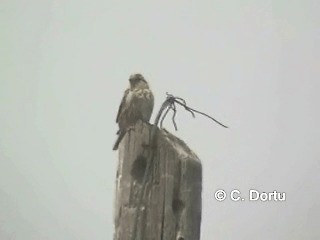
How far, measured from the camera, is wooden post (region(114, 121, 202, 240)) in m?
1.90

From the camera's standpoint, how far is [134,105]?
216 cm

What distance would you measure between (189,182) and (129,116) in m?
0.40

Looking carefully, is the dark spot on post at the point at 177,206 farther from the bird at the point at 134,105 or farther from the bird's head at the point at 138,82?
the bird's head at the point at 138,82

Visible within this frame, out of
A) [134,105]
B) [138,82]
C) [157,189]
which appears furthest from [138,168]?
[138,82]

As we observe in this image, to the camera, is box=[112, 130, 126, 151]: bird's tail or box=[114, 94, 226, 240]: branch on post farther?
box=[112, 130, 126, 151]: bird's tail

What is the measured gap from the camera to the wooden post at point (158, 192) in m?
1.90

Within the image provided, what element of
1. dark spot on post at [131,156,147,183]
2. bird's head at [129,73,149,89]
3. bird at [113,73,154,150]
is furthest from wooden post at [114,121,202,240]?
bird's head at [129,73,149,89]

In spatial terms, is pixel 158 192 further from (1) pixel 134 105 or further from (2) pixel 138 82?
(2) pixel 138 82

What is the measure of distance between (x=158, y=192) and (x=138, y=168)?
0.13 m

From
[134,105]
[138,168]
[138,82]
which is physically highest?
[138,82]

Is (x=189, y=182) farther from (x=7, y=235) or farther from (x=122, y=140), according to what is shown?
(x=7, y=235)

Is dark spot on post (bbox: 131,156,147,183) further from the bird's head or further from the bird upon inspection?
the bird's head

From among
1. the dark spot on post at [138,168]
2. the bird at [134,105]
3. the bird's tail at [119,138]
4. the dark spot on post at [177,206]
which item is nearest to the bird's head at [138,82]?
the bird at [134,105]

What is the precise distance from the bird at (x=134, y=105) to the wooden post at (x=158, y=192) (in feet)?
0.39
